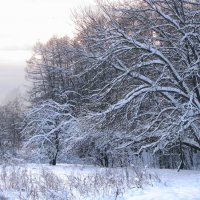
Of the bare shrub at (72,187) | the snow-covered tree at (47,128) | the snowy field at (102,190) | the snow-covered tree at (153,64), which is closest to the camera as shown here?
the snowy field at (102,190)

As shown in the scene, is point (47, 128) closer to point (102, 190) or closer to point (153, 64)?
point (153, 64)

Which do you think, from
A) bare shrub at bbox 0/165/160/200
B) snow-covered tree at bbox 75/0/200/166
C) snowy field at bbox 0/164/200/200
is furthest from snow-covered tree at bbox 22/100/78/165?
snowy field at bbox 0/164/200/200

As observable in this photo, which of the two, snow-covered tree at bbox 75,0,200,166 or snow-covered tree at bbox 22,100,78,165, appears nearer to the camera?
snow-covered tree at bbox 75,0,200,166

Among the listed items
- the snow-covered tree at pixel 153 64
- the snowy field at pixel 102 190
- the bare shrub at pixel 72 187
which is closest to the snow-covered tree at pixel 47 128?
the snow-covered tree at pixel 153 64

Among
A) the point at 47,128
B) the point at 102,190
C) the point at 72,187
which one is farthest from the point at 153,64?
the point at 47,128

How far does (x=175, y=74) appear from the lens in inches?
672

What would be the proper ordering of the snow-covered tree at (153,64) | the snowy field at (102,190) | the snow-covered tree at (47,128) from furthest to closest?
the snow-covered tree at (47,128) → the snow-covered tree at (153,64) → the snowy field at (102,190)

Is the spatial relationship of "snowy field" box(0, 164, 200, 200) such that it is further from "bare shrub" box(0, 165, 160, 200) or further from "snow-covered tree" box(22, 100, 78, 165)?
"snow-covered tree" box(22, 100, 78, 165)

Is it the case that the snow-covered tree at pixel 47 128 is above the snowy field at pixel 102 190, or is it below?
above

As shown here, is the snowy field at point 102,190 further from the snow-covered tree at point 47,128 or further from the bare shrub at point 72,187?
the snow-covered tree at point 47,128

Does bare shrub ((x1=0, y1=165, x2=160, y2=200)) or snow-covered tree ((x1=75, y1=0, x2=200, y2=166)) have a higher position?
snow-covered tree ((x1=75, y1=0, x2=200, y2=166))

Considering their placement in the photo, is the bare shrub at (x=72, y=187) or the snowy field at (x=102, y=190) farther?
the bare shrub at (x=72, y=187)

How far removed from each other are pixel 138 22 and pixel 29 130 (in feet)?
58.2

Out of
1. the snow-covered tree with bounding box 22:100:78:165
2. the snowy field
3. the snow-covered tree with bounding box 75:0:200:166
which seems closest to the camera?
the snowy field
